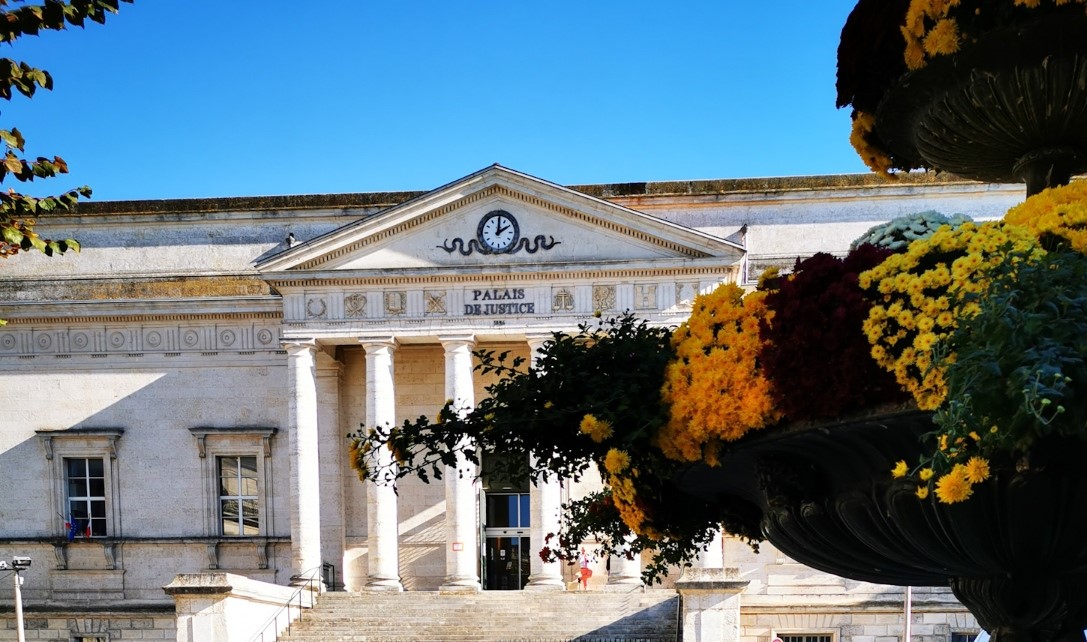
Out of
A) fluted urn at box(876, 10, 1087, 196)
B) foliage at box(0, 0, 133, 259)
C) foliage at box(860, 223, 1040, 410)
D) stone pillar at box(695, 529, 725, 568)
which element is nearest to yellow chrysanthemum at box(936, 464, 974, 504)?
foliage at box(860, 223, 1040, 410)

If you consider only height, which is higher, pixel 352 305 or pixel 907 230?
pixel 352 305

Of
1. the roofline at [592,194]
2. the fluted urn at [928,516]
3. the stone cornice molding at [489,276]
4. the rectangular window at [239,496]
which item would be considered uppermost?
the roofline at [592,194]

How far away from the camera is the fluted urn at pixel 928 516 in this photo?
535 centimetres

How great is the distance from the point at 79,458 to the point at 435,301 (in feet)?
38.2

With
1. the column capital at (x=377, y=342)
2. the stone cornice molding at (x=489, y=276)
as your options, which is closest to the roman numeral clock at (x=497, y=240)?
the stone cornice molding at (x=489, y=276)

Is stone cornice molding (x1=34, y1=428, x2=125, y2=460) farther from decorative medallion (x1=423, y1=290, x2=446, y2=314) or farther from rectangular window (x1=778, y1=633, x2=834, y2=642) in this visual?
rectangular window (x1=778, y1=633, x2=834, y2=642)

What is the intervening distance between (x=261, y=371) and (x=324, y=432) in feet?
8.27

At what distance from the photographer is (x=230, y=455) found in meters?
33.4

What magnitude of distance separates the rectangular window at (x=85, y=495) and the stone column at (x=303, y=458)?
21.8 feet

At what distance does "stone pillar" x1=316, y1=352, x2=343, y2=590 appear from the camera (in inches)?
1283

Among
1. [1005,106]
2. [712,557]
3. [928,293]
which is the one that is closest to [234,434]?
[712,557]

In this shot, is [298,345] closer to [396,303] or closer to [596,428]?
[396,303]

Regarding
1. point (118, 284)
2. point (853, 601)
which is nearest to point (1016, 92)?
point (853, 601)

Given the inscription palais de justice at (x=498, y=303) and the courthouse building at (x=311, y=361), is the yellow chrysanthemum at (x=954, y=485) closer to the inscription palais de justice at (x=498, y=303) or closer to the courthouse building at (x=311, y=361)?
the courthouse building at (x=311, y=361)
